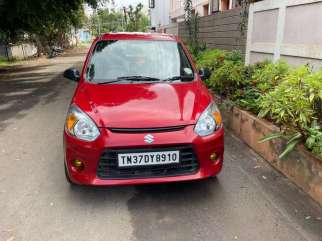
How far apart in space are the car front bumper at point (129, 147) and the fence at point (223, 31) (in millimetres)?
6188

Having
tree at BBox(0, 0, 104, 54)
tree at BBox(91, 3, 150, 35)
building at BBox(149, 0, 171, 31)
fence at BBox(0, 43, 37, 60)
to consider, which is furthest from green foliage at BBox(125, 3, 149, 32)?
tree at BBox(0, 0, 104, 54)

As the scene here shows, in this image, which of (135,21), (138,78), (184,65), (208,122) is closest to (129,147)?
(208,122)

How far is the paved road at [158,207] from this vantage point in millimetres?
2850

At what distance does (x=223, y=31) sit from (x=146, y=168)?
8.39 m

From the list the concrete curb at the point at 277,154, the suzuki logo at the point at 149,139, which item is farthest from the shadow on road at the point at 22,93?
the concrete curb at the point at 277,154

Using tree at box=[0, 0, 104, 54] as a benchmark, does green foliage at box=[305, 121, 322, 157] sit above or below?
below

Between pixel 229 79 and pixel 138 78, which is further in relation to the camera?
pixel 229 79

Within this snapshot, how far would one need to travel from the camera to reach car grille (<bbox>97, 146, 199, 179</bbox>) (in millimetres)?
3029

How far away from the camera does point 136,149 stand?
301 cm

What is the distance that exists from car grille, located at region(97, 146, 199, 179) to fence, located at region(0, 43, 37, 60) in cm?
2296

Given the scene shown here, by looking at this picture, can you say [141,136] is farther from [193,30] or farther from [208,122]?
[193,30]

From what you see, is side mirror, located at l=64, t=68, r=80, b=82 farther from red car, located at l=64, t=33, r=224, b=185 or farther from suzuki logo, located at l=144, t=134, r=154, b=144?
suzuki logo, located at l=144, t=134, r=154, b=144

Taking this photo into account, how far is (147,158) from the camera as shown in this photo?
3.03m

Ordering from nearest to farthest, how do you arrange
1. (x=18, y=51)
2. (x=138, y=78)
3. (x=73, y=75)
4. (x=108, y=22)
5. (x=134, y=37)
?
(x=138, y=78), (x=73, y=75), (x=134, y=37), (x=18, y=51), (x=108, y=22)
